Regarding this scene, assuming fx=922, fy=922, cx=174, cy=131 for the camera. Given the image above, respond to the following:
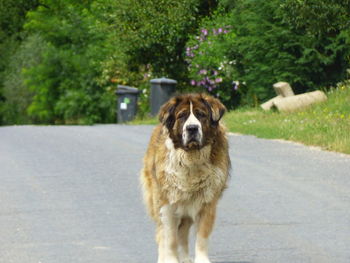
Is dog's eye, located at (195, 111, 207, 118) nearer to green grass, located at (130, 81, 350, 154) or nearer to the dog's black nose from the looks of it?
the dog's black nose

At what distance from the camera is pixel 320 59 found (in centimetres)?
2438

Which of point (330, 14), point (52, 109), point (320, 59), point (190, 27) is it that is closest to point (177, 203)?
point (330, 14)

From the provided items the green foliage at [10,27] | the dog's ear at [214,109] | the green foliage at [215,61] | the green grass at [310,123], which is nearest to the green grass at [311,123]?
the green grass at [310,123]

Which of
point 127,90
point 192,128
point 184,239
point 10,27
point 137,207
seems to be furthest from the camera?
point 10,27

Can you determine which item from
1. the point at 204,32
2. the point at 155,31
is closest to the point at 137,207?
the point at 204,32

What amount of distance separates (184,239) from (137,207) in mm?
3035

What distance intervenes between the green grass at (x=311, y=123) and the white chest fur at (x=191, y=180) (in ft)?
27.8

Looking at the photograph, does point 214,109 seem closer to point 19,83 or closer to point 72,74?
point 72,74

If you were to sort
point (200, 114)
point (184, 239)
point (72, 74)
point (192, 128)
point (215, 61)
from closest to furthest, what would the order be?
point (192, 128), point (200, 114), point (184, 239), point (215, 61), point (72, 74)

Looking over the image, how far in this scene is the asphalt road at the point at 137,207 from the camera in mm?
8016

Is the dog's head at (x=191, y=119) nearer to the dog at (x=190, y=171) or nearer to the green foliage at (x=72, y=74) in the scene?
the dog at (x=190, y=171)

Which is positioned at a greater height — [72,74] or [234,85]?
[72,74]

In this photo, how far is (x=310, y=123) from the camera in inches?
754

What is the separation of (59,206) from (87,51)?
101 feet
